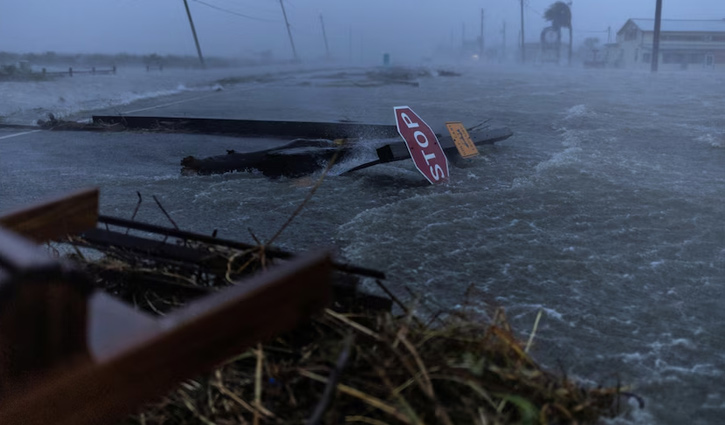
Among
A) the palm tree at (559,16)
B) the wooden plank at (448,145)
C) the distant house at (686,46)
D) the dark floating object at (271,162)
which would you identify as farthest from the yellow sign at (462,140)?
the palm tree at (559,16)

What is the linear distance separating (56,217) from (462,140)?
25.4 ft

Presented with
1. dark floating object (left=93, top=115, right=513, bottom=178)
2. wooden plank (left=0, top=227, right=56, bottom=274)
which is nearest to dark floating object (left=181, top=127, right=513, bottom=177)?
dark floating object (left=93, top=115, right=513, bottom=178)

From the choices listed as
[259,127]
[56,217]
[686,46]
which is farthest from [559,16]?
[56,217]

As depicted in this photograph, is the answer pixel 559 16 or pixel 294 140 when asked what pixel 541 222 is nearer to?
pixel 294 140

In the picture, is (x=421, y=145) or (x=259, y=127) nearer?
(x=421, y=145)

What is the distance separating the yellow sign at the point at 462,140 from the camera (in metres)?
9.05

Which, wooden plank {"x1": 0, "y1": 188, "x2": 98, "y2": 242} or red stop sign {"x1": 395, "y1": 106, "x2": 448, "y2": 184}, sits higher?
wooden plank {"x1": 0, "y1": 188, "x2": 98, "y2": 242}

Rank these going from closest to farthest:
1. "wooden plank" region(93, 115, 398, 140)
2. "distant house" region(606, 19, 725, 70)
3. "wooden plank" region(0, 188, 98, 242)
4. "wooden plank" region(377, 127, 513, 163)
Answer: "wooden plank" region(0, 188, 98, 242), "wooden plank" region(377, 127, 513, 163), "wooden plank" region(93, 115, 398, 140), "distant house" region(606, 19, 725, 70)

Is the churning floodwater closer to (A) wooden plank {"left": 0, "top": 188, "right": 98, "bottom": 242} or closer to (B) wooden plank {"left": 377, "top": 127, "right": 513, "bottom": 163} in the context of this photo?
(B) wooden plank {"left": 377, "top": 127, "right": 513, "bottom": 163}

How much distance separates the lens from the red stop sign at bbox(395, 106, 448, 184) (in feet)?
23.3

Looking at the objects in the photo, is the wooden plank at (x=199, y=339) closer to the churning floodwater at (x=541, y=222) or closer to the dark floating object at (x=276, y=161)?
the churning floodwater at (x=541, y=222)

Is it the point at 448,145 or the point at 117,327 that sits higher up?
the point at 117,327

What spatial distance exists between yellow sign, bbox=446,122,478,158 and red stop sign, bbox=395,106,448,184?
1078 mm

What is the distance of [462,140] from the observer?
9.23 meters
